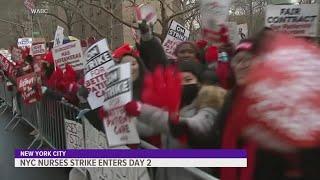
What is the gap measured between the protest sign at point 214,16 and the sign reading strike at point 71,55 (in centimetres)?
275

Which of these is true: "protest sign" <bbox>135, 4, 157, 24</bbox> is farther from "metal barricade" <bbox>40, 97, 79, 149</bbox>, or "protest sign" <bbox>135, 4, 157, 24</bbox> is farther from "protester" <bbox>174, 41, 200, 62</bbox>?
"metal barricade" <bbox>40, 97, 79, 149</bbox>

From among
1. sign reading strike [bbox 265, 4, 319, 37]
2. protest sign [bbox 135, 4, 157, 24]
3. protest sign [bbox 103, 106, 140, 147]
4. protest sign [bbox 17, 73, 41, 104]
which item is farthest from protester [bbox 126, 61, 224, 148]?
protest sign [bbox 17, 73, 41, 104]

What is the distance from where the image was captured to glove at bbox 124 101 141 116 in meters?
3.70

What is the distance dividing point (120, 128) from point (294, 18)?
3802 mm

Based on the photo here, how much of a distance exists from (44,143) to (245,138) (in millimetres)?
7434

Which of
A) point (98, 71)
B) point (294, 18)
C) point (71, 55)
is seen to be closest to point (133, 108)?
point (98, 71)

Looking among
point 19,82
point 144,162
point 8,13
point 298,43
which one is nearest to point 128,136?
point 144,162

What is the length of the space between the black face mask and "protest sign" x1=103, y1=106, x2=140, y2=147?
0.47 metres

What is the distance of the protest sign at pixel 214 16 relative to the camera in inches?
215

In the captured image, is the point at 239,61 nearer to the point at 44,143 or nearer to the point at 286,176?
the point at 286,176

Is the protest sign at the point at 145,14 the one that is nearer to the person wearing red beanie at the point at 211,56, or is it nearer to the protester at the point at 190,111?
the person wearing red beanie at the point at 211,56

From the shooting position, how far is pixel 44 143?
31.2 feet

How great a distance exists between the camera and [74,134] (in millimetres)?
6773

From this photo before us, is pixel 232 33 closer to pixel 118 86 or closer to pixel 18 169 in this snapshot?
pixel 118 86
